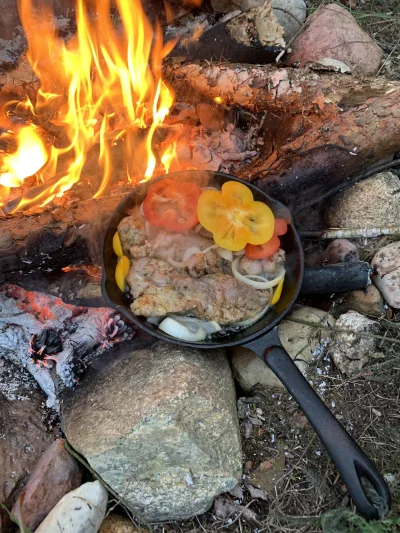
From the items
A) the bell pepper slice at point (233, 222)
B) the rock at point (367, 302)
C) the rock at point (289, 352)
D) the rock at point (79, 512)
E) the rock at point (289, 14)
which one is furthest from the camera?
the rock at point (289, 14)

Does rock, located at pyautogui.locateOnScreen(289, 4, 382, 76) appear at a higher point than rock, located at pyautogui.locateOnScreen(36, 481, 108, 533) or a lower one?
higher

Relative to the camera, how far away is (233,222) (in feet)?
9.29

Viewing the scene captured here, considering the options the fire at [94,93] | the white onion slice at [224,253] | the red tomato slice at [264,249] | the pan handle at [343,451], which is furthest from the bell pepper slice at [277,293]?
the fire at [94,93]

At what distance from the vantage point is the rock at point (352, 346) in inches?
115

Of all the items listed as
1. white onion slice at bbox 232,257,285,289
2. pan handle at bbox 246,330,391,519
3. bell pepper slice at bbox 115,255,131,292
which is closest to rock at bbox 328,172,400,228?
white onion slice at bbox 232,257,285,289

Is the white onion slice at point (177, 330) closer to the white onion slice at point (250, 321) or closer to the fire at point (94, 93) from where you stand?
the white onion slice at point (250, 321)

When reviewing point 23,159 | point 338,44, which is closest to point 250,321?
point 23,159

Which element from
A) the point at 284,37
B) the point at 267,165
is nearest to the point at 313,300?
the point at 267,165

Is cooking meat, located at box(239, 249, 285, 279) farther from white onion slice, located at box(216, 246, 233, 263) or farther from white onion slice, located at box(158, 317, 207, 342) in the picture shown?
white onion slice, located at box(158, 317, 207, 342)

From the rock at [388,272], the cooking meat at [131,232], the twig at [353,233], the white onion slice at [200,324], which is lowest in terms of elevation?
the rock at [388,272]

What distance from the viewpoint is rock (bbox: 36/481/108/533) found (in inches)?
93.0

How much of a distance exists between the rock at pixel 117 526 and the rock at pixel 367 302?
1701 mm

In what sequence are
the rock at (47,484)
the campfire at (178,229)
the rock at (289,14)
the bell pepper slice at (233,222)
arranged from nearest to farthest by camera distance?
the rock at (47,484)
the campfire at (178,229)
the bell pepper slice at (233,222)
the rock at (289,14)

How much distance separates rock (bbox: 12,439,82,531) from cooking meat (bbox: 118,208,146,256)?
113cm
